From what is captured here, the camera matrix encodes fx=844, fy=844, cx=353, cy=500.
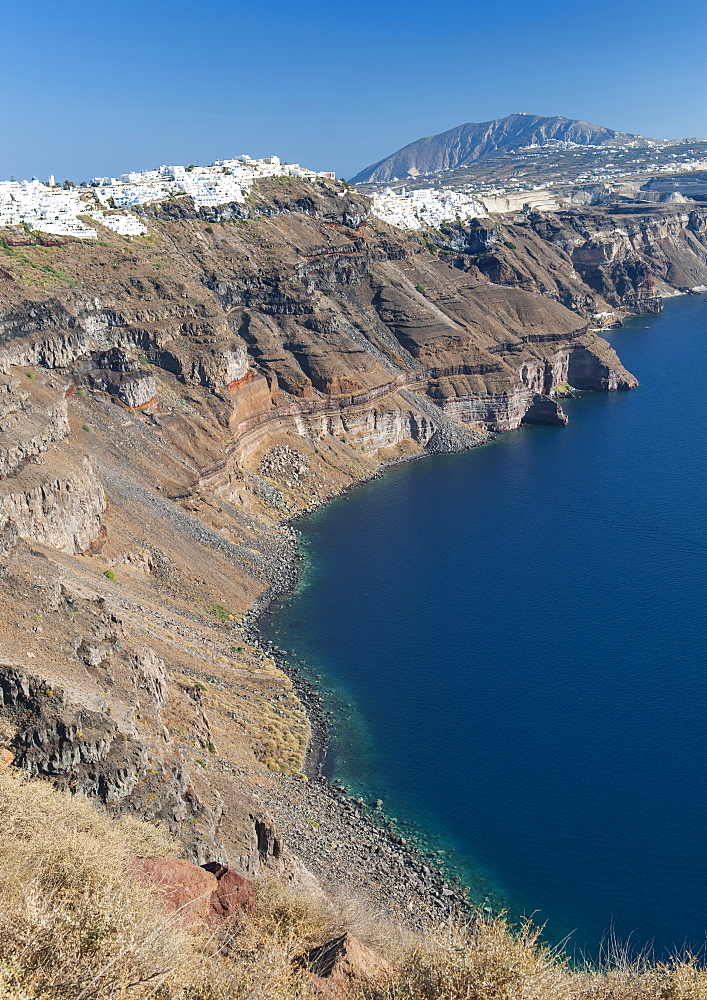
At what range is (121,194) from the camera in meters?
127

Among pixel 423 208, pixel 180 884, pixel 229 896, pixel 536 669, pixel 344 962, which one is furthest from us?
pixel 423 208

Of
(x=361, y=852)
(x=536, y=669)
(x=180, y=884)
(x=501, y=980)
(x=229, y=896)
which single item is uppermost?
(x=501, y=980)

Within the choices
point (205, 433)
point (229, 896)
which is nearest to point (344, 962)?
point (229, 896)

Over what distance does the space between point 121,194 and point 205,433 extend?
5490 centimetres

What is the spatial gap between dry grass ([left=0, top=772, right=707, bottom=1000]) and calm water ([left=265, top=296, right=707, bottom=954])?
808 inches

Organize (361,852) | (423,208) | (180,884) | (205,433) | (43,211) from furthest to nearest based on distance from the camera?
(423,208), (43,211), (205,433), (361,852), (180,884)

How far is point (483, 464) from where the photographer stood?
370 feet

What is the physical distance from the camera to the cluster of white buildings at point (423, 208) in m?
166

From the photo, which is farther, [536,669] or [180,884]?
[536,669]

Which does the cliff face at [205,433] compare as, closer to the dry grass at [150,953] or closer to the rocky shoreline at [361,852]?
the rocky shoreline at [361,852]

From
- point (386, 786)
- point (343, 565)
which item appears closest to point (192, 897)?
point (386, 786)

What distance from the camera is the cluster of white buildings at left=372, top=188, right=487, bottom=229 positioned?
166 m

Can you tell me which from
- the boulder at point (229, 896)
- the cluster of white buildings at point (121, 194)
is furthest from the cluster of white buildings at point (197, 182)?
the boulder at point (229, 896)

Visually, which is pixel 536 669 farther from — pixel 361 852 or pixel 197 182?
pixel 197 182
